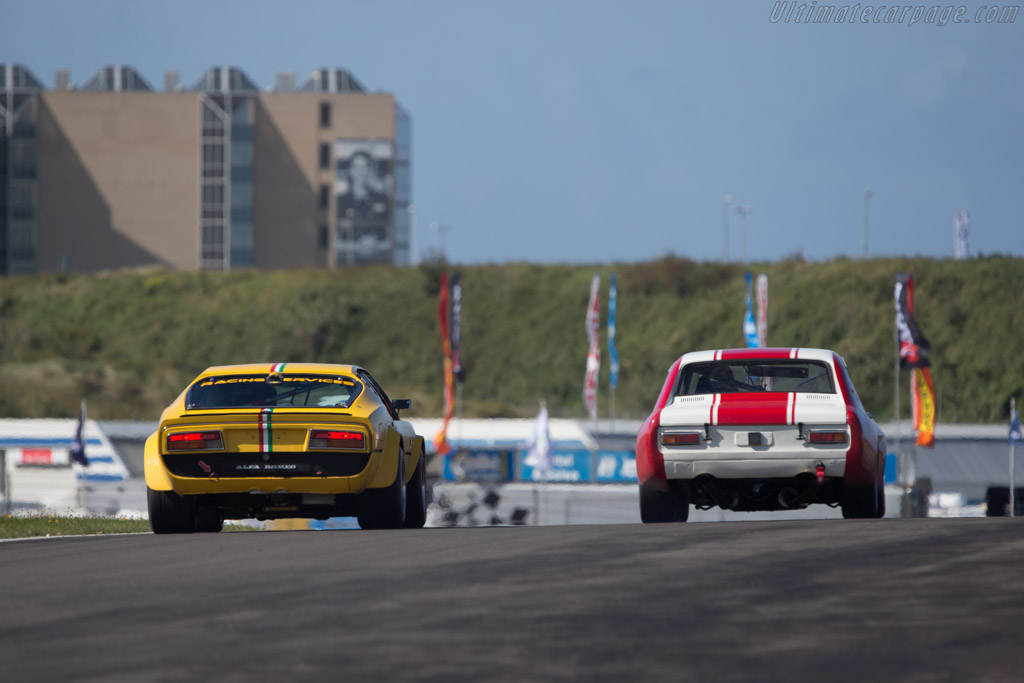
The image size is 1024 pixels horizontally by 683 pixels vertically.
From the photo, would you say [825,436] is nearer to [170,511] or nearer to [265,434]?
[265,434]

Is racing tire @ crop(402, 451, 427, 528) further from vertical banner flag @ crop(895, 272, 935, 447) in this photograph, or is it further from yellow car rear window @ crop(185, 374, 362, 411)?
vertical banner flag @ crop(895, 272, 935, 447)

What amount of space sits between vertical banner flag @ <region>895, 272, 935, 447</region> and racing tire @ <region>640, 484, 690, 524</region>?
23.8 metres

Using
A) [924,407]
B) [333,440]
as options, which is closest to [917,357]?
[924,407]

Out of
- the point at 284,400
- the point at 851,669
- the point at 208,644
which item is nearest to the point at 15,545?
the point at 284,400

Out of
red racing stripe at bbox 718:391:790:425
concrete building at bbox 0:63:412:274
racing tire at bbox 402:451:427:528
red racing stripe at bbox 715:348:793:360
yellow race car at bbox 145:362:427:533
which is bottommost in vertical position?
racing tire at bbox 402:451:427:528

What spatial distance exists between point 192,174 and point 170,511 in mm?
91065

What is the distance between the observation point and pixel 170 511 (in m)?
12.3

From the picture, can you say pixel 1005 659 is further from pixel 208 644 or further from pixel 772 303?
pixel 772 303

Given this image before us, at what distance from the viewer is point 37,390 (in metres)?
61.5

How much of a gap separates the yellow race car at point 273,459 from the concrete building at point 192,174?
3487 inches

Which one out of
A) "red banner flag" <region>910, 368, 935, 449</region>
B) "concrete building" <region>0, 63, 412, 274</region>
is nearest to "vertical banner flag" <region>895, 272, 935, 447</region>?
"red banner flag" <region>910, 368, 935, 449</region>

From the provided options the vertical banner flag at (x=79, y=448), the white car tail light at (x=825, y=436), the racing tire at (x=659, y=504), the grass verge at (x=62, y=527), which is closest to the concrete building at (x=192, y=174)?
the vertical banner flag at (x=79, y=448)

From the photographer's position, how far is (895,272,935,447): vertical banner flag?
3622 cm

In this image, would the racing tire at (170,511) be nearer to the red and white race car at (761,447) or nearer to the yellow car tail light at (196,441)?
the yellow car tail light at (196,441)
